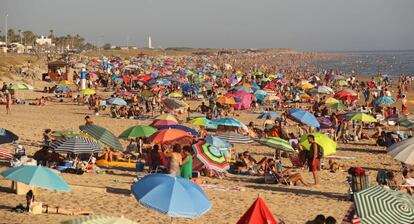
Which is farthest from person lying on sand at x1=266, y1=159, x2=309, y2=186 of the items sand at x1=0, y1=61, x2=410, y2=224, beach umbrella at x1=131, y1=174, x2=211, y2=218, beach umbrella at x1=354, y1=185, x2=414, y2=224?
beach umbrella at x1=131, y1=174, x2=211, y2=218

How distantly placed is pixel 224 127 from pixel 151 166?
5.44 metres

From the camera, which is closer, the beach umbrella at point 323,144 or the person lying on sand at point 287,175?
the person lying on sand at point 287,175

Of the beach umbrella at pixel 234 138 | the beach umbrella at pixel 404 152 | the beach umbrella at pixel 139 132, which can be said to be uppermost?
the beach umbrella at pixel 404 152

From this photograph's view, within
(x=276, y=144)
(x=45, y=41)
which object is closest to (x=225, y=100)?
(x=276, y=144)

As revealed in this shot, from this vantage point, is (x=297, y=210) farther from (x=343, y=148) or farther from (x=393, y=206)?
(x=343, y=148)

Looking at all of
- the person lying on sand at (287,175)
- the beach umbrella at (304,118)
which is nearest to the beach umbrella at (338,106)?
the beach umbrella at (304,118)

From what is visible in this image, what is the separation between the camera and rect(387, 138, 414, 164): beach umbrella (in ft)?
36.5

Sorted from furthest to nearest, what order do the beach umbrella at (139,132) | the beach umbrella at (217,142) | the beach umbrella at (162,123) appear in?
1. the beach umbrella at (162,123)
2. the beach umbrella at (139,132)
3. the beach umbrella at (217,142)

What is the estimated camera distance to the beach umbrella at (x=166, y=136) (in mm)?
12875

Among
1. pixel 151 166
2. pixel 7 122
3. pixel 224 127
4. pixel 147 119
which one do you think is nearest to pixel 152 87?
pixel 147 119

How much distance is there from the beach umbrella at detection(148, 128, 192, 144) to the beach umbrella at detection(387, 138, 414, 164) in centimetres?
454

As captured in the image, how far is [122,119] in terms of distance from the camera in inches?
909

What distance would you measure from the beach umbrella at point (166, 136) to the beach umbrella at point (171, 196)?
5.69m

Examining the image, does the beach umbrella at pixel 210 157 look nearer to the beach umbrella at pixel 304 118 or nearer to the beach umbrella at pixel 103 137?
the beach umbrella at pixel 103 137
